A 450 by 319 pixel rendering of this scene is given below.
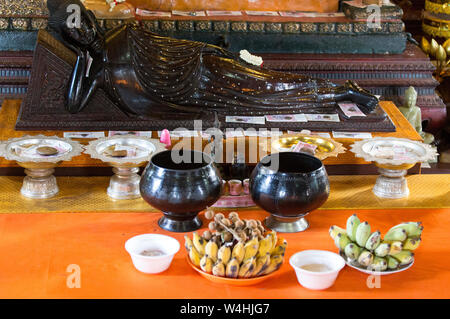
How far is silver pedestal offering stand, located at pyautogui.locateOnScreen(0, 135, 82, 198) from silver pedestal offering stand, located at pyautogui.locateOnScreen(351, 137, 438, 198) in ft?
4.22

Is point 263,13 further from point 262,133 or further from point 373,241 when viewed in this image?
point 373,241

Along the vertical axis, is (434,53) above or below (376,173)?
above

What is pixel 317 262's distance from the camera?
2736 mm

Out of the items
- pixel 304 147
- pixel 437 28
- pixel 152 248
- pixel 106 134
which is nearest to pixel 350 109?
pixel 304 147

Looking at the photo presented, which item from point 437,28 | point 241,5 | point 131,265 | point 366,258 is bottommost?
point 131,265

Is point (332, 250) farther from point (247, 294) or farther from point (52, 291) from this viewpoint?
point (52, 291)

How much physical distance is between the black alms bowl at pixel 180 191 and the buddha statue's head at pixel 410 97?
2.40 m

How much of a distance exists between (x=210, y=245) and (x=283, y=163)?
673 mm

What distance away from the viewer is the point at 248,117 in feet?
14.2

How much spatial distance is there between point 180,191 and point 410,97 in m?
2.60

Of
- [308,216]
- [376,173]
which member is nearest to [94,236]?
[308,216]

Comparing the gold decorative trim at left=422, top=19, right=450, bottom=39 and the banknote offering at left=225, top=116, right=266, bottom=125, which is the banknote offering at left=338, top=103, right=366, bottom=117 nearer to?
the banknote offering at left=225, top=116, right=266, bottom=125

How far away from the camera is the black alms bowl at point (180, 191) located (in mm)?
2959

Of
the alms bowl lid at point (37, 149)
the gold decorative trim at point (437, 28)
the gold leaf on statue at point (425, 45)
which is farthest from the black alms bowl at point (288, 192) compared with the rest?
the gold decorative trim at point (437, 28)
